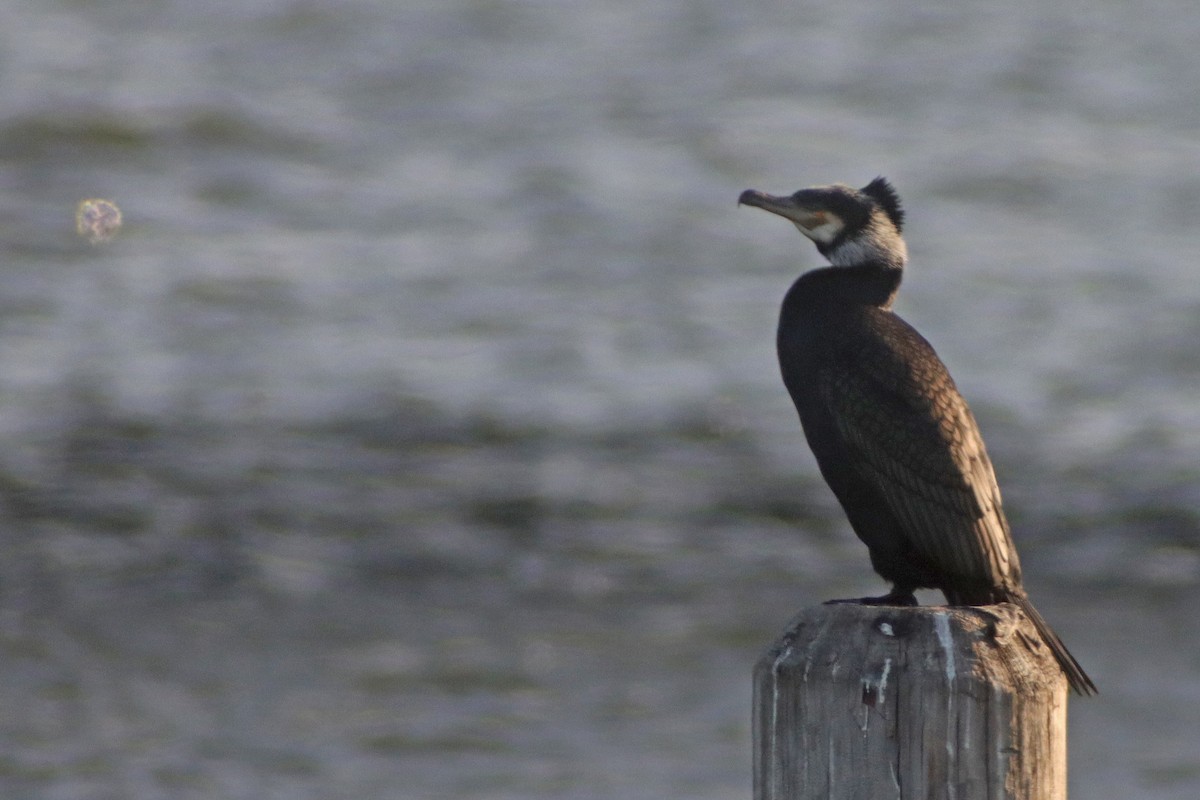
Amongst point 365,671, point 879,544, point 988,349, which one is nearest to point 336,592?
point 365,671

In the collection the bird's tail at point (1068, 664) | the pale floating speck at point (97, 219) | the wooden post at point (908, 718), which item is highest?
the pale floating speck at point (97, 219)

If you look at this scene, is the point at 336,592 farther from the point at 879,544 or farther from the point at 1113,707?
the point at 879,544

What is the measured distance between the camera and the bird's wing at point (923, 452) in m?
4.04

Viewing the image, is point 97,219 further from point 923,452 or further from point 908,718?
point 908,718

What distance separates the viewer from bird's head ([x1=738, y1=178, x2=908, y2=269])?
4573 mm

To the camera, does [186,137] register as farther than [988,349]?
Yes

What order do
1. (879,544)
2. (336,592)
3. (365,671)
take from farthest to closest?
(336,592), (365,671), (879,544)

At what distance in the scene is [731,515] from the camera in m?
11.9

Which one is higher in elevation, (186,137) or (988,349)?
(186,137)

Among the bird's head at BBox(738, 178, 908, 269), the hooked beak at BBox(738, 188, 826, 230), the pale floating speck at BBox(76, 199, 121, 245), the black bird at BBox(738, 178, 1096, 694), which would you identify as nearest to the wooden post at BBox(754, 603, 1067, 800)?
the black bird at BBox(738, 178, 1096, 694)

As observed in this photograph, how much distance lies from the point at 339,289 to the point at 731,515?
4396 mm

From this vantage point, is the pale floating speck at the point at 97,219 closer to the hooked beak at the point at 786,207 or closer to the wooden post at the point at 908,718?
the hooked beak at the point at 786,207

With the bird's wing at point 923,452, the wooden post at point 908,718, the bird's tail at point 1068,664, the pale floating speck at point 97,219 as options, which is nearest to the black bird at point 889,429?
the bird's wing at point 923,452

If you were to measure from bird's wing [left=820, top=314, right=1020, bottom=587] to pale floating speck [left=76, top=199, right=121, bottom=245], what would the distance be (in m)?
12.2
